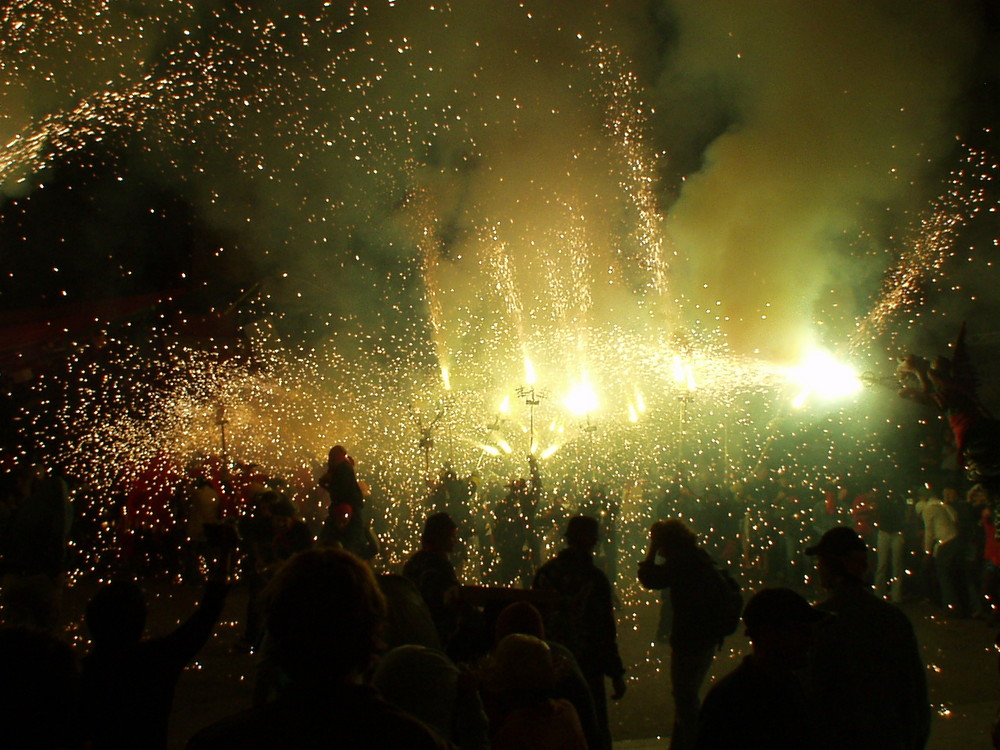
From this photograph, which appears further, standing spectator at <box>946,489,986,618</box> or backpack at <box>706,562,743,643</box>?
standing spectator at <box>946,489,986,618</box>

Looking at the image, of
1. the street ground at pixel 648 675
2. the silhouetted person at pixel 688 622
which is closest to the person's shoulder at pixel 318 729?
the silhouetted person at pixel 688 622

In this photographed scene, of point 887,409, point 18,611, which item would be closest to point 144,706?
point 18,611

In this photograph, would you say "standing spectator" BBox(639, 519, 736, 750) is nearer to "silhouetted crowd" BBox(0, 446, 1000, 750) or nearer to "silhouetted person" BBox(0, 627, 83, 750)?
"silhouetted crowd" BBox(0, 446, 1000, 750)

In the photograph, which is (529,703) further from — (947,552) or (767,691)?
(947,552)

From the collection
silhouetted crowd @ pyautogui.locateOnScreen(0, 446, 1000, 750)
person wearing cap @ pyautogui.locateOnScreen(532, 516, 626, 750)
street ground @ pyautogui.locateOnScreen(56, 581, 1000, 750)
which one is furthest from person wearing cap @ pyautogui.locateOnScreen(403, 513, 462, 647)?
street ground @ pyautogui.locateOnScreen(56, 581, 1000, 750)

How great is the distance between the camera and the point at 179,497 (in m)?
10.8

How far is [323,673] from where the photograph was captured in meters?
1.33

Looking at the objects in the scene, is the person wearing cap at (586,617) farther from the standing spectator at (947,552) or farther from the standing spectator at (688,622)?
the standing spectator at (947,552)

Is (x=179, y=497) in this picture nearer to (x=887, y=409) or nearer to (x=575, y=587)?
(x=575, y=587)

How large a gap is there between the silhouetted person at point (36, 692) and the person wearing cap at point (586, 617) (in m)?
2.04

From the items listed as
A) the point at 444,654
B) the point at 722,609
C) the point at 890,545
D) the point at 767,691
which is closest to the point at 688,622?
the point at 722,609

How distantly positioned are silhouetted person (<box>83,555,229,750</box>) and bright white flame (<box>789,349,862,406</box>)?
13708 mm

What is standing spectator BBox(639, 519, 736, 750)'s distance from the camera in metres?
3.76

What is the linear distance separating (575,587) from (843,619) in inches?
48.3
